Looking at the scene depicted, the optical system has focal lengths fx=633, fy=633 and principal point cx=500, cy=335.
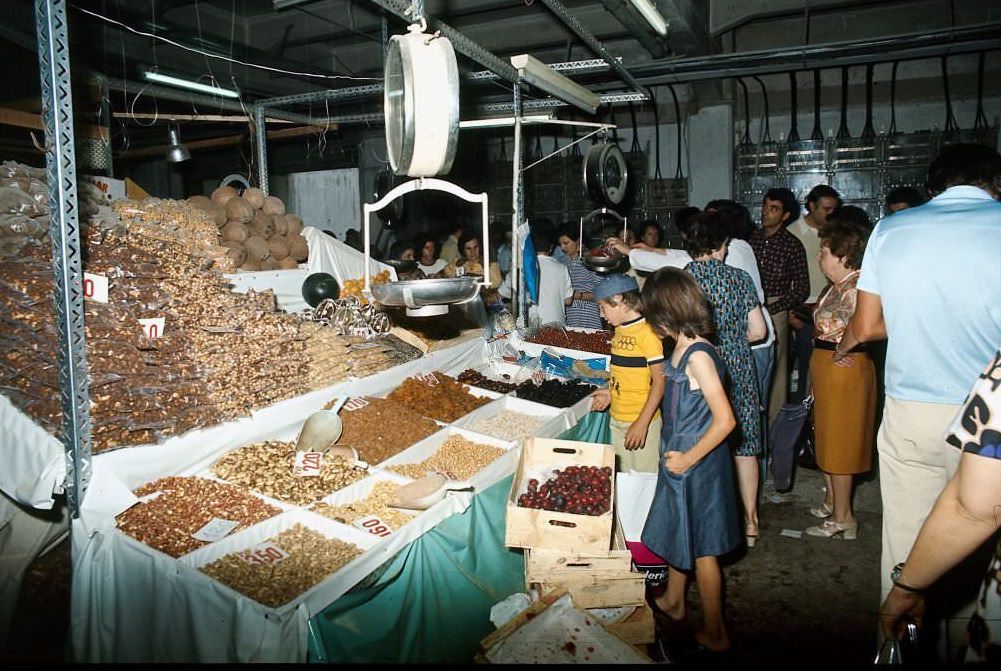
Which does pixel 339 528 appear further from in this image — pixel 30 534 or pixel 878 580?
pixel 878 580

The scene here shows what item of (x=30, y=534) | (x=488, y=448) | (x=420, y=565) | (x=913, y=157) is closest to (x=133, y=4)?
(x=30, y=534)

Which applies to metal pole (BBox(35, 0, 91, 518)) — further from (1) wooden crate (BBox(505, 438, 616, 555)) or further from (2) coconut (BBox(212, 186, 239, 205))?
(2) coconut (BBox(212, 186, 239, 205))

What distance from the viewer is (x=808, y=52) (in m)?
6.43

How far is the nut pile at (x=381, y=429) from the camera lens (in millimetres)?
3561

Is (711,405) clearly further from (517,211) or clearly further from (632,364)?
(517,211)

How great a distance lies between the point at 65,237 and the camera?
99.7 inches

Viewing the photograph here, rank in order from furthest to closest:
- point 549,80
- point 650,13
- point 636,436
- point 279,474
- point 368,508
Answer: point 549,80, point 650,13, point 636,436, point 279,474, point 368,508

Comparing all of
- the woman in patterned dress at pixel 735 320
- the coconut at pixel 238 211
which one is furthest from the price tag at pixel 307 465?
the coconut at pixel 238 211

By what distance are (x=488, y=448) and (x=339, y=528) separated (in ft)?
3.97

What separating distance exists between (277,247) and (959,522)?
5069 mm

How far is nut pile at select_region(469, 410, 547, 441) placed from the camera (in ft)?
13.0

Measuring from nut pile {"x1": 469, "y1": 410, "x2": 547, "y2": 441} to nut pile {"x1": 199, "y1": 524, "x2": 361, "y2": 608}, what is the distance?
1478 millimetres

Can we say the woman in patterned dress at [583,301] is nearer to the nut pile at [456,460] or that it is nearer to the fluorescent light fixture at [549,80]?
the fluorescent light fixture at [549,80]

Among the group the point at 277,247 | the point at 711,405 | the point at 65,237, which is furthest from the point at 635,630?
the point at 277,247
